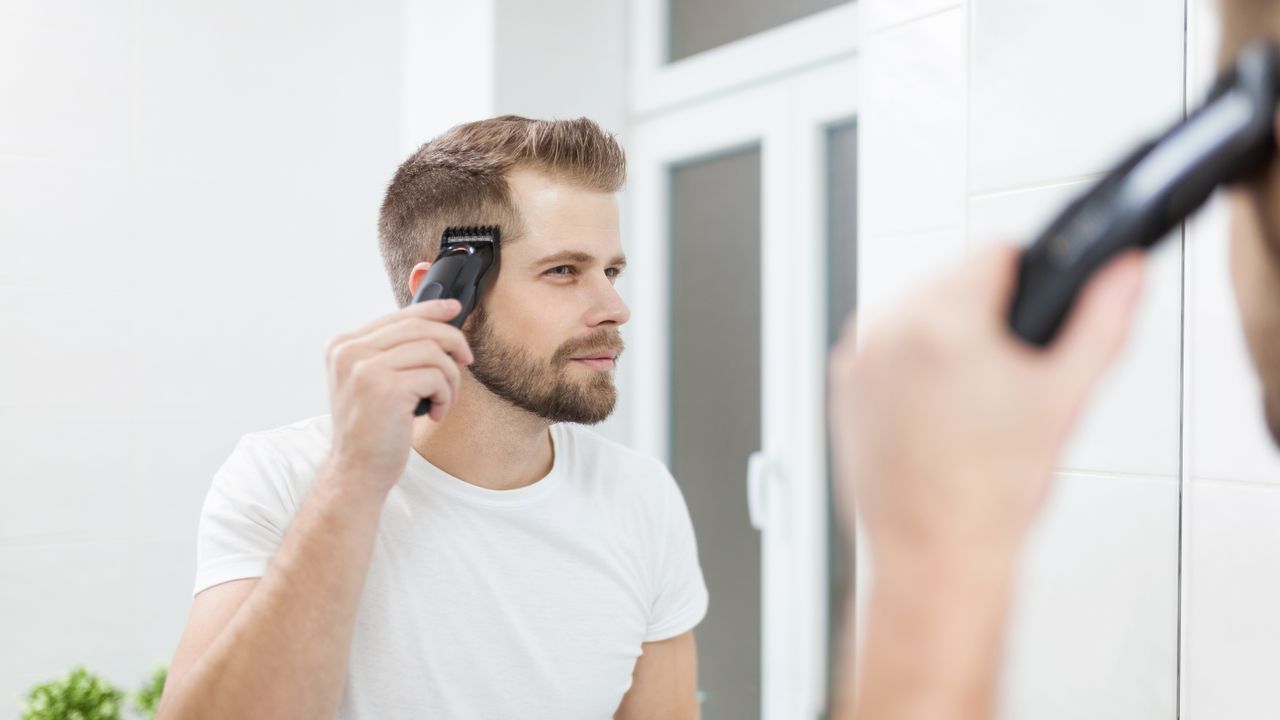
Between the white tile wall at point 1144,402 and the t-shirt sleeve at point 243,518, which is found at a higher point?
the white tile wall at point 1144,402

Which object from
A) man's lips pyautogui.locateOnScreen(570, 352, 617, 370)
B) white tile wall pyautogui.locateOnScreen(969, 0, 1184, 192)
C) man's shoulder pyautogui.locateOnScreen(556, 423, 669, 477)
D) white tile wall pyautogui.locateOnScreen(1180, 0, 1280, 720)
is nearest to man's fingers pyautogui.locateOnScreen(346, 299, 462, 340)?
man's lips pyautogui.locateOnScreen(570, 352, 617, 370)

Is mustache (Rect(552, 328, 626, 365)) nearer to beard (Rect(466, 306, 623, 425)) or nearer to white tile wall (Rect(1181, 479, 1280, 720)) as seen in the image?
beard (Rect(466, 306, 623, 425))

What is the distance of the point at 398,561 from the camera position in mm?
920

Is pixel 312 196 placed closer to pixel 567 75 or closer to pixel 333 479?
pixel 567 75

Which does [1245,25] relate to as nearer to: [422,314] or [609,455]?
[422,314]

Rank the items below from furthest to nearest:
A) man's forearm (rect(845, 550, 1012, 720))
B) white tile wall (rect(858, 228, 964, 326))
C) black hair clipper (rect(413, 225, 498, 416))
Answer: black hair clipper (rect(413, 225, 498, 416)) → white tile wall (rect(858, 228, 964, 326)) → man's forearm (rect(845, 550, 1012, 720))

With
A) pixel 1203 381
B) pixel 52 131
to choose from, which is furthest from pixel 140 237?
pixel 1203 381

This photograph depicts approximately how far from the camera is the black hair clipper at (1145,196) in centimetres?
16

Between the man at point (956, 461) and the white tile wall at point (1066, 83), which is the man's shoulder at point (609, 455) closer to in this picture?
the white tile wall at point (1066, 83)

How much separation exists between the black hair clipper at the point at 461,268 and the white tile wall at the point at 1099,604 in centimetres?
53

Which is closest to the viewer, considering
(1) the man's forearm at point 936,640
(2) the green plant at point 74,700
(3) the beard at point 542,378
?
(1) the man's forearm at point 936,640

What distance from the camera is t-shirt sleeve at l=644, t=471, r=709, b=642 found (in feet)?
3.51

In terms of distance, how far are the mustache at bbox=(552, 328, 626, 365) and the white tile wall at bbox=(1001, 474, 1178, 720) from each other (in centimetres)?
65

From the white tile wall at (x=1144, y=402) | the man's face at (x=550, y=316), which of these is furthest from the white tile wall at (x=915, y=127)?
the man's face at (x=550, y=316)
